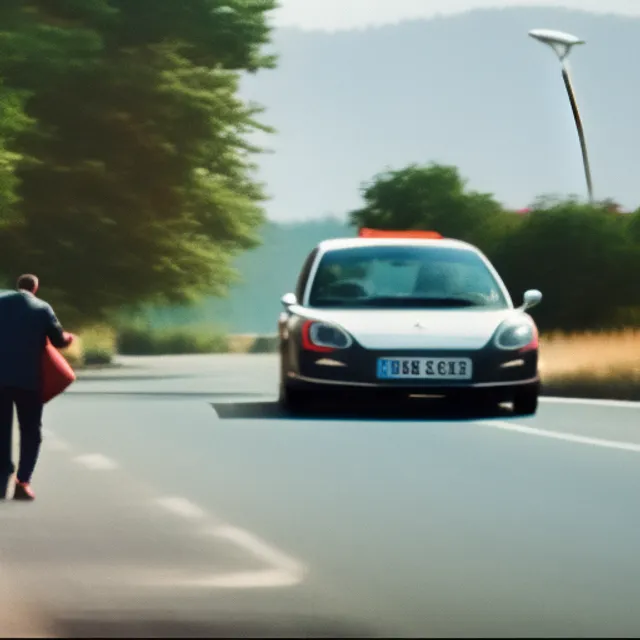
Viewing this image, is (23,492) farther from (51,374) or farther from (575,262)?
(575,262)

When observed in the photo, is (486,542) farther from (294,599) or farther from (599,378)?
(599,378)

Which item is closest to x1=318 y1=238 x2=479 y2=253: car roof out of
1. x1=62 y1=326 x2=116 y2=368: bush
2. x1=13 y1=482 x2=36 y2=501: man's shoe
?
x1=13 y1=482 x2=36 y2=501: man's shoe

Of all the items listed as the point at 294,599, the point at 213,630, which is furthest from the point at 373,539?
the point at 213,630

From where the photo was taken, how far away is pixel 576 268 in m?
32.3

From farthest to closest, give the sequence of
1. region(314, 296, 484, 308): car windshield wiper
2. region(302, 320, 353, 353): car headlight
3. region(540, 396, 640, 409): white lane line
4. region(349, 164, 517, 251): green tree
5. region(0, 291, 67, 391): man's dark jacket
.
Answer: region(349, 164, 517, 251): green tree → region(540, 396, 640, 409): white lane line → region(314, 296, 484, 308): car windshield wiper → region(302, 320, 353, 353): car headlight → region(0, 291, 67, 391): man's dark jacket

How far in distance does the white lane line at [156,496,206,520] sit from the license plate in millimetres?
5682

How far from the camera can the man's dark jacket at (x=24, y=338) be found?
12.2 m

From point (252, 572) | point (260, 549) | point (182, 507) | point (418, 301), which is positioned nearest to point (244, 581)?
point (252, 572)

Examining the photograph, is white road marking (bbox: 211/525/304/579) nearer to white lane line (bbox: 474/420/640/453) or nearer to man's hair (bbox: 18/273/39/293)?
man's hair (bbox: 18/273/39/293)

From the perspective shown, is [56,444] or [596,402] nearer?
[56,444]

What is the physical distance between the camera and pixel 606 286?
32.4m

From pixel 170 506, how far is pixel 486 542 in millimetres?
2539

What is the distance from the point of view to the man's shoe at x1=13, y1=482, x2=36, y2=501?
12383 mm

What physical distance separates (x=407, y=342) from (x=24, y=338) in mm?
6431
